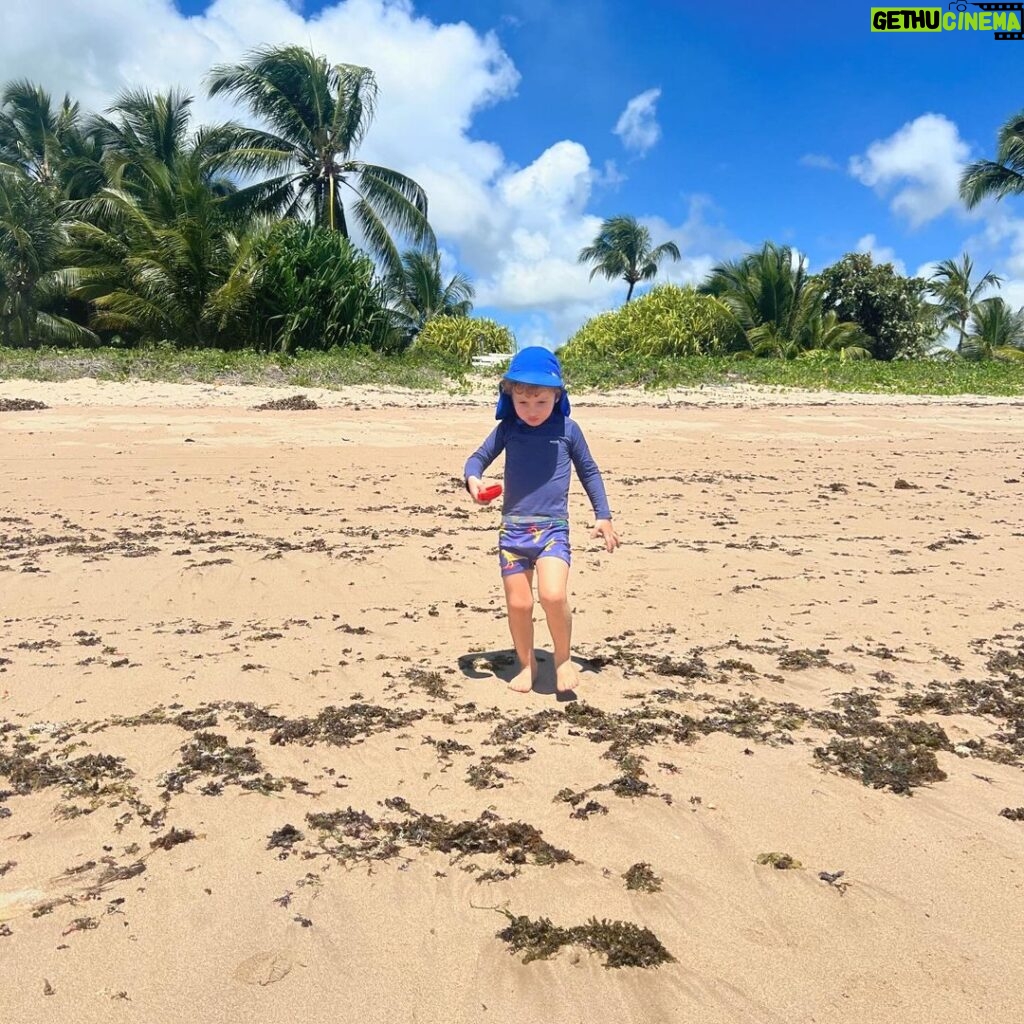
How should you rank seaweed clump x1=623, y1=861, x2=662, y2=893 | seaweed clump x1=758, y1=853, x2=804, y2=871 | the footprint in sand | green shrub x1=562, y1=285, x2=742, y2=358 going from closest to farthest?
the footprint in sand, seaweed clump x1=623, y1=861, x2=662, y2=893, seaweed clump x1=758, y1=853, x2=804, y2=871, green shrub x1=562, y1=285, x2=742, y2=358

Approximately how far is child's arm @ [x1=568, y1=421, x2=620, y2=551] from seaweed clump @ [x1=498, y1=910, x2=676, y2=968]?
202 cm

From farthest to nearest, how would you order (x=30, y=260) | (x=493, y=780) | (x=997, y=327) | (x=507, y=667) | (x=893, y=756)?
(x=997, y=327)
(x=30, y=260)
(x=507, y=667)
(x=893, y=756)
(x=493, y=780)

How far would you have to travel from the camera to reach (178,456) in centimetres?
1009

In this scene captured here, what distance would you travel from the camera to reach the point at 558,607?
3920 mm

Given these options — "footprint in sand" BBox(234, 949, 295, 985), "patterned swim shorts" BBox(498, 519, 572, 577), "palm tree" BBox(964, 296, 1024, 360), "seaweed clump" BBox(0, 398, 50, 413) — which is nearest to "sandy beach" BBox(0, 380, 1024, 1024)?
"footprint in sand" BBox(234, 949, 295, 985)

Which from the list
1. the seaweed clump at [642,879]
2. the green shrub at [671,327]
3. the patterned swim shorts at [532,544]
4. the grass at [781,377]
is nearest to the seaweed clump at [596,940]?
the seaweed clump at [642,879]

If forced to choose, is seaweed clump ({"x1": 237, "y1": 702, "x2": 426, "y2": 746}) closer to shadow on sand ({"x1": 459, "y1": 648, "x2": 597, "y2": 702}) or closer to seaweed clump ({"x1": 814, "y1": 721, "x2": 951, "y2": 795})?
shadow on sand ({"x1": 459, "y1": 648, "x2": 597, "y2": 702})

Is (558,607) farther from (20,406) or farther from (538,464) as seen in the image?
(20,406)

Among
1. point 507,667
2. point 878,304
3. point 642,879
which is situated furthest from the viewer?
point 878,304

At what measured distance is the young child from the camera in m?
3.93

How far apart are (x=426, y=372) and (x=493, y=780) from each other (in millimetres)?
16880

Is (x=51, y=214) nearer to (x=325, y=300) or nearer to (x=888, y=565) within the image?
(x=325, y=300)

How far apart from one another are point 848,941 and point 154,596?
426 centimetres

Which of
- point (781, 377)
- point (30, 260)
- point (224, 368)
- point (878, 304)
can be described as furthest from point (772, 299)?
point (30, 260)
